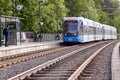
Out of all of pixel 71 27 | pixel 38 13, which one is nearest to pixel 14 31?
pixel 71 27

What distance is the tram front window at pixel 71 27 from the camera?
45.4 m

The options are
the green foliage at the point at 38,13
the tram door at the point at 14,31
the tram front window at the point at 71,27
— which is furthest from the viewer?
the green foliage at the point at 38,13

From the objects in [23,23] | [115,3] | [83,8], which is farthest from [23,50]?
Answer: [115,3]

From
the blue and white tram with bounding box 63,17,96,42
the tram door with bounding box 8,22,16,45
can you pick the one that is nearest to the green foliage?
the blue and white tram with bounding box 63,17,96,42

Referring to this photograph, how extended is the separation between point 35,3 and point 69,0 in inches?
1320

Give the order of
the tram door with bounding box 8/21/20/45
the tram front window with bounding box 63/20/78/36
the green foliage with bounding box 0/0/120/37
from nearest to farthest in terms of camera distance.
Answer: the tram door with bounding box 8/21/20/45, the tram front window with bounding box 63/20/78/36, the green foliage with bounding box 0/0/120/37

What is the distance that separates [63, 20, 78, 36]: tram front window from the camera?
1788 inches

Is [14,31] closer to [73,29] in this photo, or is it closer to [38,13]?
[73,29]

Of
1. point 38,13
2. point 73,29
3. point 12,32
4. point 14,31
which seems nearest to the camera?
point 14,31

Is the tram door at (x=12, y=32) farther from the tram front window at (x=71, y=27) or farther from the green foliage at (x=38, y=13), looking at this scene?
the green foliage at (x=38, y=13)

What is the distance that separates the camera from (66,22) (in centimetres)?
4566

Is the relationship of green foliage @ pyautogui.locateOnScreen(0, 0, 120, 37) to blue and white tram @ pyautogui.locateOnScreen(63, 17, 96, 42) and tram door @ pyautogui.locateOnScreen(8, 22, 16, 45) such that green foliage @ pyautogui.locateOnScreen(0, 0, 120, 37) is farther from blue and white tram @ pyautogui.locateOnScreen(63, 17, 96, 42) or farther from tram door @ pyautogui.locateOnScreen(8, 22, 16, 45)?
tram door @ pyautogui.locateOnScreen(8, 22, 16, 45)

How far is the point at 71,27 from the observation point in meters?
45.6

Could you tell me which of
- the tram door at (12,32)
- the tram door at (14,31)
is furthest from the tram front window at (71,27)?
the tram door at (12,32)
